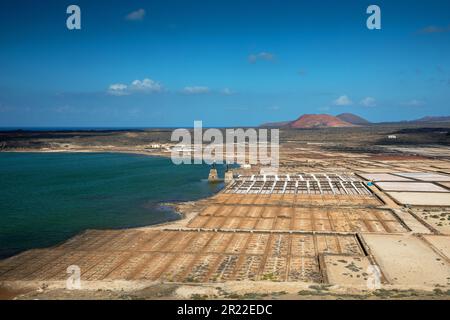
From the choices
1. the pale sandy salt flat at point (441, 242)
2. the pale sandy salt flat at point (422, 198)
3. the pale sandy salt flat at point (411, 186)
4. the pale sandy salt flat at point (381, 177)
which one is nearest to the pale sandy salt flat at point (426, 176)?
the pale sandy salt flat at point (381, 177)

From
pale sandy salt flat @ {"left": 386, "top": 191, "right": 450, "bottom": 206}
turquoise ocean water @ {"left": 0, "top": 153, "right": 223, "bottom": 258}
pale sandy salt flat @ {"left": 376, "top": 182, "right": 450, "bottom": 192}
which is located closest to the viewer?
turquoise ocean water @ {"left": 0, "top": 153, "right": 223, "bottom": 258}

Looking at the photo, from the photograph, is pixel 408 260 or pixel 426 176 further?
pixel 426 176

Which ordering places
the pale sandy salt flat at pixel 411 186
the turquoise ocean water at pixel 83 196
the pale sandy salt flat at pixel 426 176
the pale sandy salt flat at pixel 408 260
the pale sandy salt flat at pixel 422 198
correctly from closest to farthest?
1. the pale sandy salt flat at pixel 408 260
2. the turquoise ocean water at pixel 83 196
3. the pale sandy salt flat at pixel 422 198
4. the pale sandy salt flat at pixel 411 186
5. the pale sandy salt flat at pixel 426 176

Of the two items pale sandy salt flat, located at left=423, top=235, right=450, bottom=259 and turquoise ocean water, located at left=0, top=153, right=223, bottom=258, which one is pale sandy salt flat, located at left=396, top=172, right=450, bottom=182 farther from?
pale sandy salt flat, located at left=423, top=235, right=450, bottom=259

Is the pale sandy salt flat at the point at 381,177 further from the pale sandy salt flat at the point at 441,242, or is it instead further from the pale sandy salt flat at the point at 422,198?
the pale sandy salt flat at the point at 441,242

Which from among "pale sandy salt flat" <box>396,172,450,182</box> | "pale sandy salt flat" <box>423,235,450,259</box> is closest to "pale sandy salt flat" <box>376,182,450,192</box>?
"pale sandy salt flat" <box>396,172,450,182</box>

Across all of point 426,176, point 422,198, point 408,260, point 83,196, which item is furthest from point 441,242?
point 83,196

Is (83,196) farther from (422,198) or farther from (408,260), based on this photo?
(422,198)

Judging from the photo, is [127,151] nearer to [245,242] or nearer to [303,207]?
[303,207]
